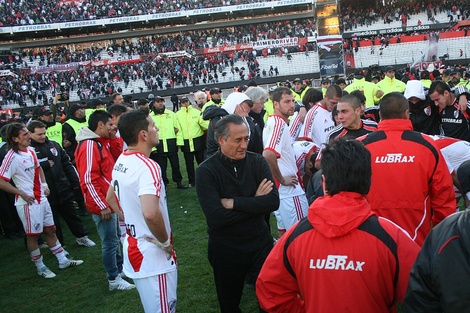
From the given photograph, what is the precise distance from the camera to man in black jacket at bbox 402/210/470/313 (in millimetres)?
1486

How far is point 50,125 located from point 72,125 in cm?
64

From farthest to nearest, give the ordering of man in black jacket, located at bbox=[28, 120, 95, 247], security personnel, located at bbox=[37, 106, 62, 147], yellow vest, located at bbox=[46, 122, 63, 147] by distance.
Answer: yellow vest, located at bbox=[46, 122, 63, 147] < security personnel, located at bbox=[37, 106, 62, 147] < man in black jacket, located at bbox=[28, 120, 95, 247]

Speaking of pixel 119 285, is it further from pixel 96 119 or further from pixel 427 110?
pixel 427 110

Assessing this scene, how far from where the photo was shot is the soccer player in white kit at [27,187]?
17.5ft

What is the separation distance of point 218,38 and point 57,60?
15.6 metres

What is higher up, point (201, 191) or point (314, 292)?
point (201, 191)

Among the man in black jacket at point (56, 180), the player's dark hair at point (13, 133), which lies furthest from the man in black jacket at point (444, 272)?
the man in black jacket at point (56, 180)

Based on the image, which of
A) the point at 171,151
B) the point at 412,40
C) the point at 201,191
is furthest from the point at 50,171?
the point at 412,40

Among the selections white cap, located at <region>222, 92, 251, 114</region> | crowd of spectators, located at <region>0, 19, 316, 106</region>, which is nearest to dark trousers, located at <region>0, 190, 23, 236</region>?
white cap, located at <region>222, 92, 251, 114</region>

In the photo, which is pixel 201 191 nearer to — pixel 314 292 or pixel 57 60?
pixel 314 292

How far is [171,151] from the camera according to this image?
9.66 metres

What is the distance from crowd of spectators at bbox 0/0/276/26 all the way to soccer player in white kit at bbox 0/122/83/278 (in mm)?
42869

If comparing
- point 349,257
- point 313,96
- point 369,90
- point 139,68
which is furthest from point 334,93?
point 139,68

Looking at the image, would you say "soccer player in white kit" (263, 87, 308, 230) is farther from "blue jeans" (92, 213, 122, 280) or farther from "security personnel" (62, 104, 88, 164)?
"security personnel" (62, 104, 88, 164)
